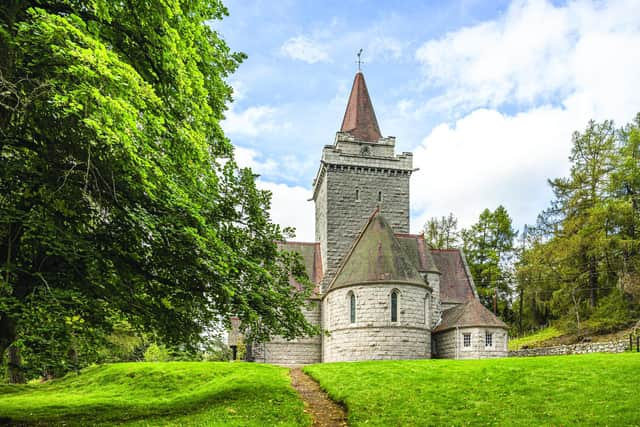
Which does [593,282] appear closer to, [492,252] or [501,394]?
[492,252]

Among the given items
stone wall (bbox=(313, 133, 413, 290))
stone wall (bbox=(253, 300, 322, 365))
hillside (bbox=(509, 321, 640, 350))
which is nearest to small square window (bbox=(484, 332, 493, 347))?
hillside (bbox=(509, 321, 640, 350))

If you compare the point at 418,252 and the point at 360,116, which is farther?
the point at 360,116

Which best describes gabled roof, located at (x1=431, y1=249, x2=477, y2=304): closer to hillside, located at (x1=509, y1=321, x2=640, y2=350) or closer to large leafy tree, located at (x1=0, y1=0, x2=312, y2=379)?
hillside, located at (x1=509, y1=321, x2=640, y2=350)

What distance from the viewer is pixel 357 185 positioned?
125 ft

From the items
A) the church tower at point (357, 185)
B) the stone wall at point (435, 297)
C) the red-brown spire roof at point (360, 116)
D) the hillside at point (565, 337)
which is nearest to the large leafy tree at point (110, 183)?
the stone wall at point (435, 297)

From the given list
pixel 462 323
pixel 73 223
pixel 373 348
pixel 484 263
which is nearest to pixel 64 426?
pixel 73 223

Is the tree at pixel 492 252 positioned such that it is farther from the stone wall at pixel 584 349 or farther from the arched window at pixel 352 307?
the arched window at pixel 352 307

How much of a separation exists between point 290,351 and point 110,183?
26.9m

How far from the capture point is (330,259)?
120ft

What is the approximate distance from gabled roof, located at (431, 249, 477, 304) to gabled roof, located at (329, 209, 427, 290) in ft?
20.5

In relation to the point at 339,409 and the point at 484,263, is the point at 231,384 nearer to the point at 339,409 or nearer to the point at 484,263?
the point at 339,409

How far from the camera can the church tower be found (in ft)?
122

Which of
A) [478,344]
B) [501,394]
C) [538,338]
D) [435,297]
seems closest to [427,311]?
[478,344]

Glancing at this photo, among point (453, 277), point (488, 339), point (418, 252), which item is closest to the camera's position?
point (488, 339)
